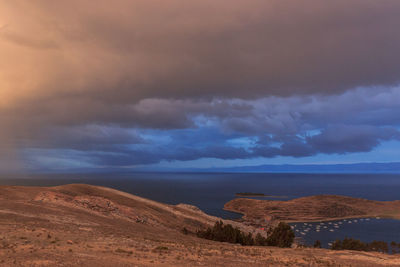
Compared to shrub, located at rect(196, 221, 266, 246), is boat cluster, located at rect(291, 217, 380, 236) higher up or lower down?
lower down

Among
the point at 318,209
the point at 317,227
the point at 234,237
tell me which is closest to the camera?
the point at 234,237

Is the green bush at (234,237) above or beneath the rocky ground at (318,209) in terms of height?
above

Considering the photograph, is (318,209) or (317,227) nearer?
(317,227)

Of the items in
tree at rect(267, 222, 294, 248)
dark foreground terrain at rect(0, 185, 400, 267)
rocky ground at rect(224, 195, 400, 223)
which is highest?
dark foreground terrain at rect(0, 185, 400, 267)

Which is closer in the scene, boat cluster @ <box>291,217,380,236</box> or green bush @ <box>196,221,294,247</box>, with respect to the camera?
green bush @ <box>196,221,294,247</box>

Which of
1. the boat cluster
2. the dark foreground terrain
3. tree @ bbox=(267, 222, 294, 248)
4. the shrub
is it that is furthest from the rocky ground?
the dark foreground terrain

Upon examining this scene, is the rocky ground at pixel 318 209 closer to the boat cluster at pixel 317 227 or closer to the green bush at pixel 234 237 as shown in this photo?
the boat cluster at pixel 317 227

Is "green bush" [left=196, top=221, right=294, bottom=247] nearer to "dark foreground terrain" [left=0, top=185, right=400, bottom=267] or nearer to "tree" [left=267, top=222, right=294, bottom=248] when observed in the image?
"tree" [left=267, top=222, right=294, bottom=248]

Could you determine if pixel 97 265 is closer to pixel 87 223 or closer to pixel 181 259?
pixel 181 259

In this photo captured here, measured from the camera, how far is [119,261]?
17828 mm

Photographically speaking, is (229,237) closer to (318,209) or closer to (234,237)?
(234,237)

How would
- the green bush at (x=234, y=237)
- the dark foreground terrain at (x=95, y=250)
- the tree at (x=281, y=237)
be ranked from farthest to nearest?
1. the tree at (x=281, y=237)
2. the green bush at (x=234, y=237)
3. the dark foreground terrain at (x=95, y=250)

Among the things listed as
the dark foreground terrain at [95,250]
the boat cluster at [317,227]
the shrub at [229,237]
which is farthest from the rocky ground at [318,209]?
the dark foreground terrain at [95,250]

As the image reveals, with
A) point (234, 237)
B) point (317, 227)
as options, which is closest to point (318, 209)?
point (317, 227)
